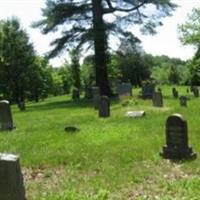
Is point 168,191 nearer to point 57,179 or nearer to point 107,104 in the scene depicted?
point 57,179

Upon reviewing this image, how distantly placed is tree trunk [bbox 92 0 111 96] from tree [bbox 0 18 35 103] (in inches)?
784

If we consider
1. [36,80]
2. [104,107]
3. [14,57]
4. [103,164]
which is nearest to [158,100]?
[104,107]

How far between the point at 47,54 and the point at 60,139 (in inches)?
999

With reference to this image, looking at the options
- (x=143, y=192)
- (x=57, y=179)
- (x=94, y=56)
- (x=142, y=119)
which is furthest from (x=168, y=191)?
(x=94, y=56)

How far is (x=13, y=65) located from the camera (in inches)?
2255

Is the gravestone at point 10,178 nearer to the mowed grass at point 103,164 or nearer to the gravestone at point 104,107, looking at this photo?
the mowed grass at point 103,164

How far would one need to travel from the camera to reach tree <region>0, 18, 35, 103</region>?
188ft

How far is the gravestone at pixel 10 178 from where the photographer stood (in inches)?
274

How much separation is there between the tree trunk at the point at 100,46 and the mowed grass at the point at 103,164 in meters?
20.9

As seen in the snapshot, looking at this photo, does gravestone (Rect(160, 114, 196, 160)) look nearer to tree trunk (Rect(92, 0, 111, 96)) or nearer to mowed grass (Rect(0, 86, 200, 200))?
mowed grass (Rect(0, 86, 200, 200))

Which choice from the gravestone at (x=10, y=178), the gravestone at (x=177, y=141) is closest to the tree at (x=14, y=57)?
the gravestone at (x=177, y=141)

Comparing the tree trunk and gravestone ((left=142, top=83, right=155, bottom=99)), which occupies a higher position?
the tree trunk

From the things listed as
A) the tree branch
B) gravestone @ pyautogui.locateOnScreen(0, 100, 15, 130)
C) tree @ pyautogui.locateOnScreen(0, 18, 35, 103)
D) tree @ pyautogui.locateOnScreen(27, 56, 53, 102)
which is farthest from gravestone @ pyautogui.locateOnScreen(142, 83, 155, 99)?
tree @ pyautogui.locateOnScreen(0, 18, 35, 103)

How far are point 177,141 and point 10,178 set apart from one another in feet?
18.4
